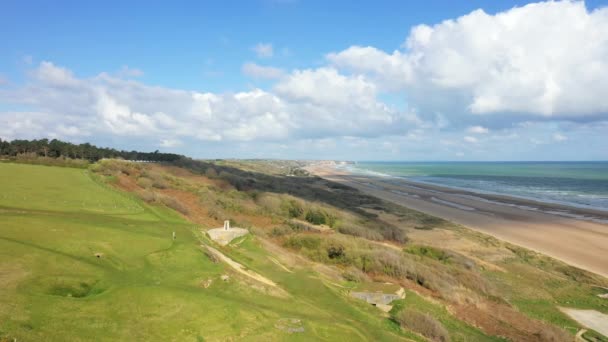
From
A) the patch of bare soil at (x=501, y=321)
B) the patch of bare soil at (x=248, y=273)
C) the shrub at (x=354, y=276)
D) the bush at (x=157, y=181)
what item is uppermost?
the bush at (x=157, y=181)

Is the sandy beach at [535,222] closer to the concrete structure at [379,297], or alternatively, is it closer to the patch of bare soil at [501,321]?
the patch of bare soil at [501,321]

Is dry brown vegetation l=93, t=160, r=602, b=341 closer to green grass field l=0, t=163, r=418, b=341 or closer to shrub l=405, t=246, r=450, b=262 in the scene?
shrub l=405, t=246, r=450, b=262

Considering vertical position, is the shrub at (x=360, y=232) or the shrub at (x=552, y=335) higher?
the shrub at (x=360, y=232)


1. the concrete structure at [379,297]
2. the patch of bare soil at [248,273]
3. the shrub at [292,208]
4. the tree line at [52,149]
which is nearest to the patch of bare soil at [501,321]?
the concrete structure at [379,297]

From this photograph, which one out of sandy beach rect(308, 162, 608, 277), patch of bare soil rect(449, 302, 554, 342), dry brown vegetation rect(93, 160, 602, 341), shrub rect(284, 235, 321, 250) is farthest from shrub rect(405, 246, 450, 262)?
sandy beach rect(308, 162, 608, 277)

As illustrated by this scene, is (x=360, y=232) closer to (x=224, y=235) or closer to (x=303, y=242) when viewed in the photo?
(x=303, y=242)

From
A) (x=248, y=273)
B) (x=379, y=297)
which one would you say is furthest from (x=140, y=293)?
(x=379, y=297)

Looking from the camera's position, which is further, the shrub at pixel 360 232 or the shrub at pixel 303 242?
the shrub at pixel 360 232

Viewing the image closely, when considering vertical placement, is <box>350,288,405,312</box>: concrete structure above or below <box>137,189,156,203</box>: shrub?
below
